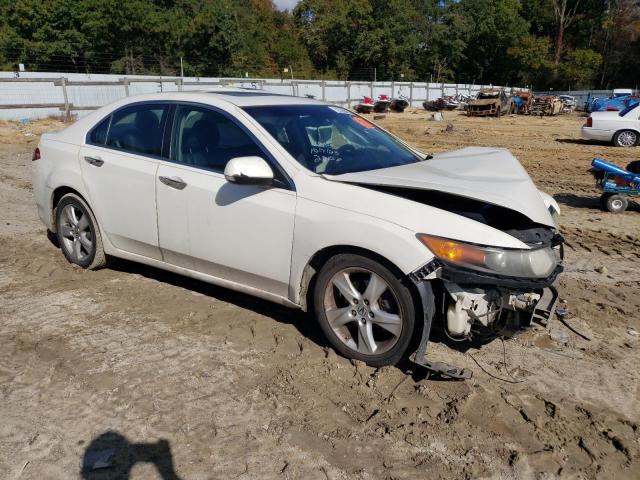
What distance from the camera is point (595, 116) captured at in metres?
17.1

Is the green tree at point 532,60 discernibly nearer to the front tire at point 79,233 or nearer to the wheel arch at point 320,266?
the front tire at point 79,233

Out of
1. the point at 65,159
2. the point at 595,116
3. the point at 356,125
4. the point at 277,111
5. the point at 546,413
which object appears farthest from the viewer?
the point at 595,116

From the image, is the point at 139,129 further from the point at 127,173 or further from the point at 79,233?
the point at 79,233

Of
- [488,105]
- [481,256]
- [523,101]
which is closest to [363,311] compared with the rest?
[481,256]

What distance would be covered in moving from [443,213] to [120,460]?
217cm

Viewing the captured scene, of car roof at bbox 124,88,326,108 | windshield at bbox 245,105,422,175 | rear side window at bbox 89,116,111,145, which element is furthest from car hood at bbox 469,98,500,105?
rear side window at bbox 89,116,111,145

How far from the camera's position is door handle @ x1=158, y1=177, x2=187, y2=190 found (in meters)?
4.24

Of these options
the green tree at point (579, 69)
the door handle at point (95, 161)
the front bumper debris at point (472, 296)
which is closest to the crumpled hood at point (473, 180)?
the front bumper debris at point (472, 296)

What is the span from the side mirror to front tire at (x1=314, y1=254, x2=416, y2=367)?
71 centimetres

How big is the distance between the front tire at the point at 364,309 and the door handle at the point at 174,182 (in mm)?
1321

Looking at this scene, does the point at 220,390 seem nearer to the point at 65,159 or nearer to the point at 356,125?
the point at 356,125

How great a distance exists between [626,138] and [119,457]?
57.3 ft

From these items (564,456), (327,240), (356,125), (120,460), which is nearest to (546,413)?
(564,456)

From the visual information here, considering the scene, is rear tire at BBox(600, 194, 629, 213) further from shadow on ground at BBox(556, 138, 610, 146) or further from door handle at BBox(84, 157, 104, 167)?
shadow on ground at BBox(556, 138, 610, 146)
